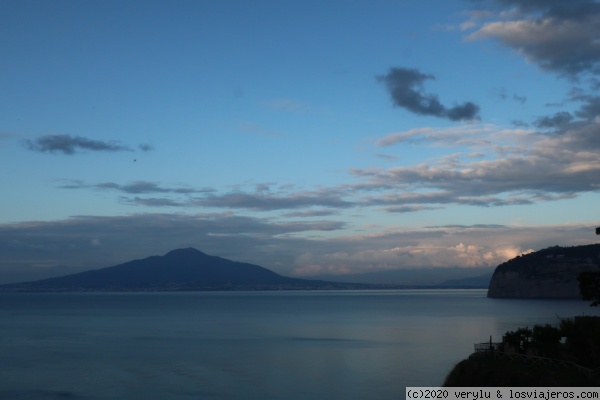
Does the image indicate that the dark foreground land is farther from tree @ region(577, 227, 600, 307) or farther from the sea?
the sea

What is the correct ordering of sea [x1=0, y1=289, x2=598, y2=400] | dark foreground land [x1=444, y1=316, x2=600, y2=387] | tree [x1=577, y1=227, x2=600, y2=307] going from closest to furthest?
dark foreground land [x1=444, y1=316, x2=600, y2=387]
tree [x1=577, y1=227, x2=600, y2=307]
sea [x1=0, y1=289, x2=598, y2=400]

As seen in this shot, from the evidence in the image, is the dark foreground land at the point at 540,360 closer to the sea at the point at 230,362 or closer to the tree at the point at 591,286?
the tree at the point at 591,286

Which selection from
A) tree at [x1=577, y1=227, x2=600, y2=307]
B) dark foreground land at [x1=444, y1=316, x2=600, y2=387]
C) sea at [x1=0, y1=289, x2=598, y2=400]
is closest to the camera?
dark foreground land at [x1=444, y1=316, x2=600, y2=387]

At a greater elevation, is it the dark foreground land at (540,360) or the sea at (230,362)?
the dark foreground land at (540,360)

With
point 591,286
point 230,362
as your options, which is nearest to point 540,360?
point 591,286

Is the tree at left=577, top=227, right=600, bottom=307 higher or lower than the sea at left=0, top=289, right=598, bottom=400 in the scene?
higher

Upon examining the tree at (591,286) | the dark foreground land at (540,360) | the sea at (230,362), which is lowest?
the sea at (230,362)

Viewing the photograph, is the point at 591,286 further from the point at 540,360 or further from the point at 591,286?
the point at 540,360

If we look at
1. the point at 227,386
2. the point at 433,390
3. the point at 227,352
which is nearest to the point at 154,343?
the point at 227,352

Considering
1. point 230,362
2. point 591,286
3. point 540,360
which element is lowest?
point 230,362

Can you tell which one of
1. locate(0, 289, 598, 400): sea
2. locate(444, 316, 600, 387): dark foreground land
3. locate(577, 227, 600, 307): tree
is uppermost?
locate(577, 227, 600, 307): tree

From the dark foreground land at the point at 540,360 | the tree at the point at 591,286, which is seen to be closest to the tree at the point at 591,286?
the tree at the point at 591,286

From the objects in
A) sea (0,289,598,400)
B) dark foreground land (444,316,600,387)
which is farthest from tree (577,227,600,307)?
sea (0,289,598,400)

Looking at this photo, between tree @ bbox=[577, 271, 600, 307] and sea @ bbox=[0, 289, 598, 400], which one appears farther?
sea @ bbox=[0, 289, 598, 400]
